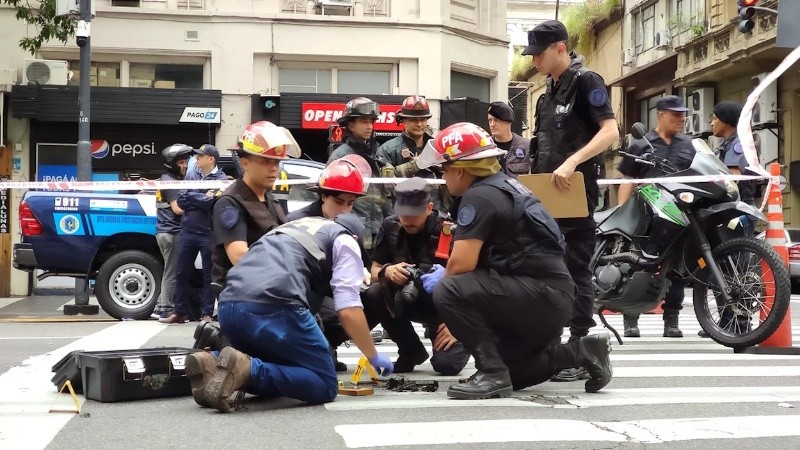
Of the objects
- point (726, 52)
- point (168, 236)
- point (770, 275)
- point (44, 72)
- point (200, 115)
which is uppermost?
point (726, 52)

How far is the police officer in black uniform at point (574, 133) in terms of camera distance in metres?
6.55

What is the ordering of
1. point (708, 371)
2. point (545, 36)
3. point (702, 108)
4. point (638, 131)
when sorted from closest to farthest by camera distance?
point (545, 36) → point (708, 371) → point (638, 131) → point (702, 108)

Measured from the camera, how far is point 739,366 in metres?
7.36

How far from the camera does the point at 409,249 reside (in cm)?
772

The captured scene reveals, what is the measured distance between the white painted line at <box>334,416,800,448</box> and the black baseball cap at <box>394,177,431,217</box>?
2.57 metres

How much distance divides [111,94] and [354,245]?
18.2 metres

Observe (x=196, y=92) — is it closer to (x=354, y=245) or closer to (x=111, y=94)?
(x=111, y=94)

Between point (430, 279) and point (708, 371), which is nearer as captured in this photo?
point (430, 279)

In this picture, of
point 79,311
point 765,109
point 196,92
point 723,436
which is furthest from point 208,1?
point 723,436

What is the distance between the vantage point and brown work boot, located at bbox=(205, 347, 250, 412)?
534cm

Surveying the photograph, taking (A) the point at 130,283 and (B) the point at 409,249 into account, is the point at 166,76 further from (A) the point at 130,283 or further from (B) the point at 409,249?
(B) the point at 409,249

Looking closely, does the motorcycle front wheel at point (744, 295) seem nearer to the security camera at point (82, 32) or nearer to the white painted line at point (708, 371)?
the white painted line at point (708, 371)

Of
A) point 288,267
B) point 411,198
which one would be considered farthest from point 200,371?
point 411,198

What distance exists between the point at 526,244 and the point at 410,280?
1160mm
